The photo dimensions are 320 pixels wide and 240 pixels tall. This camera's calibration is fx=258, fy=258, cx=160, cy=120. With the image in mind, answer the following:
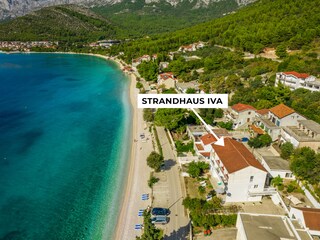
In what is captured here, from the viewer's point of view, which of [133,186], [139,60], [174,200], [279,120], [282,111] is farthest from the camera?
[139,60]

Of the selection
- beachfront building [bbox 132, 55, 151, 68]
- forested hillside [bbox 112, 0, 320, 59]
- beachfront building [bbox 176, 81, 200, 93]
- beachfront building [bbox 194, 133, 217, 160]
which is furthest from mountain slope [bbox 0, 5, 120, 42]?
beachfront building [bbox 194, 133, 217, 160]

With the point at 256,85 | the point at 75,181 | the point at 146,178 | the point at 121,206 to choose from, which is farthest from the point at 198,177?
the point at 256,85

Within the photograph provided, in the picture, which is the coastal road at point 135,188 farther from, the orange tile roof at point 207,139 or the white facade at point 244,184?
the white facade at point 244,184

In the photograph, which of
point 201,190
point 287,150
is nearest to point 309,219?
point 201,190

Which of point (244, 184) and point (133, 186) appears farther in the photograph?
point (133, 186)

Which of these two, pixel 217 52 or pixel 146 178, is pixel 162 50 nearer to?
pixel 217 52

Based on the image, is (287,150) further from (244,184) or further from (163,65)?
(163,65)
